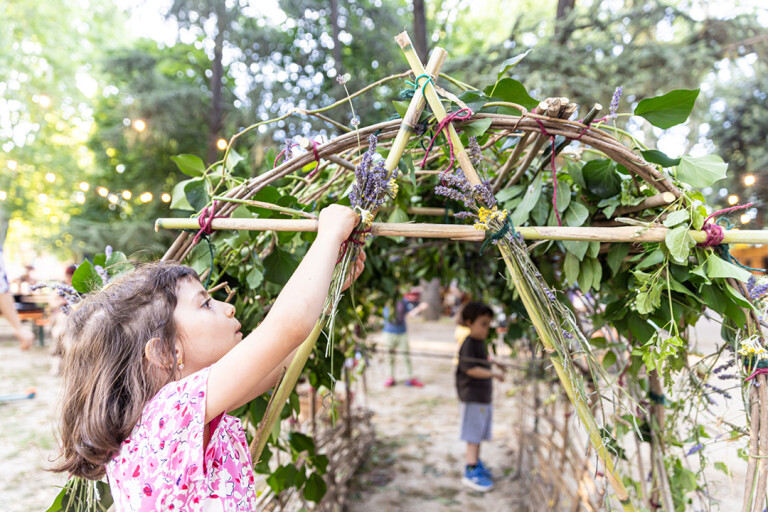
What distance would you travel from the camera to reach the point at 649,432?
68.8 inches

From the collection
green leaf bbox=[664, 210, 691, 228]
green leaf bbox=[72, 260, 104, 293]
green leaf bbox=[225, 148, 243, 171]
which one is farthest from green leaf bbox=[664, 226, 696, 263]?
green leaf bbox=[72, 260, 104, 293]

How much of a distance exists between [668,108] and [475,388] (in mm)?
2924

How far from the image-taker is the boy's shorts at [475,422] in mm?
3555

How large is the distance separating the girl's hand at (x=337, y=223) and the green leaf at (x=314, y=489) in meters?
1.47

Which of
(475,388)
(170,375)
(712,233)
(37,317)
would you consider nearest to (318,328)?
(170,375)

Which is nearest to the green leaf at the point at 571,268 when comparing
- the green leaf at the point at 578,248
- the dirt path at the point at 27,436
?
the green leaf at the point at 578,248

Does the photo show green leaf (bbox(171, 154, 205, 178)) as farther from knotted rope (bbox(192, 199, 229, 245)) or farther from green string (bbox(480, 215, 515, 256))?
green string (bbox(480, 215, 515, 256))

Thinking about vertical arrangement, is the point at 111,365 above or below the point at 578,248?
below

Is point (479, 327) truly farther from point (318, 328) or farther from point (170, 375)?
point (170, 375)

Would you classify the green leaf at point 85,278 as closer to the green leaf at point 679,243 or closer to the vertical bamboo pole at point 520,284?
the vertical bamboo pole at point 520,284

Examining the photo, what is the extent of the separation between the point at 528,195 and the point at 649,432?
3.72 ft

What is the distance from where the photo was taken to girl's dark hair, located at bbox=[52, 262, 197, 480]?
95 cm

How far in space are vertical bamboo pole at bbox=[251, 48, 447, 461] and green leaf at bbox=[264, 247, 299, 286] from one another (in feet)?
0.94

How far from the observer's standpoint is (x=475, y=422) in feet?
11.7
